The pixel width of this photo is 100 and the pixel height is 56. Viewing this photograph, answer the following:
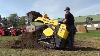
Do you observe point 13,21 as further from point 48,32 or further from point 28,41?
point 48,32

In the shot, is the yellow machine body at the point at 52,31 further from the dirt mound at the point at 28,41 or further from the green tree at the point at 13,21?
the green tree at the point at 13,21

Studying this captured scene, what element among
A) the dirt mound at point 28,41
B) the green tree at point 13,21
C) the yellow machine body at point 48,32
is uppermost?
the yellow machine body at point 48,32

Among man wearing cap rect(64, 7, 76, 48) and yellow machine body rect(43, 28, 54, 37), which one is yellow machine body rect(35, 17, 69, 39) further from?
man wearing cap rect(64, 7, 76, 48)

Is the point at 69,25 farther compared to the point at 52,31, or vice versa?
the point at 69,25

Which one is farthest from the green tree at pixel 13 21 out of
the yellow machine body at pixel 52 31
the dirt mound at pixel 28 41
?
the yellow machine body at pixel 52 31

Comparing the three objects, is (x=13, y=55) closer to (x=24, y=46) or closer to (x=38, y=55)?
(x=38, y=55)

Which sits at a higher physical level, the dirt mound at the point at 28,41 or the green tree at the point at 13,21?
the dirt mound at the point at 28,41

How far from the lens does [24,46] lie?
17.3 meters

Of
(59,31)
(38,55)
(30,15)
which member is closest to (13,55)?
(38,55)

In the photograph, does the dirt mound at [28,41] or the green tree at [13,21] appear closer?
the dirt mound at [28,41]

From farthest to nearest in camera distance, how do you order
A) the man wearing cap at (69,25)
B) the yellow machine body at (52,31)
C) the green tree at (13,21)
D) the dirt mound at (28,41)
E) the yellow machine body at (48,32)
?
the green tree at (13,21), the dirt mound at (28,41), the man wearing cap at (69,25), the yellow machine body at (48,32), the yellow machine body at (52,31)

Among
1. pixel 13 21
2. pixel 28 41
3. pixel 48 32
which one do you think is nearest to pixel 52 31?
pixel 48 32

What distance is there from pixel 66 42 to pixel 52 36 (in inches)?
30.6

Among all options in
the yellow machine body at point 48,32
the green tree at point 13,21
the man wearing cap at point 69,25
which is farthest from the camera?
the green tree at point 13,21
